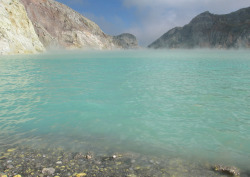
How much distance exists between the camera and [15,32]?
166ft

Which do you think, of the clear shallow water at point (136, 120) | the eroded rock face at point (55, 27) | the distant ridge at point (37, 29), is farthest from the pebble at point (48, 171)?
the eroded rock face at point (55, 27)

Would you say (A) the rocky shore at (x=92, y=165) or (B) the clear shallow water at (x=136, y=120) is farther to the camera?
(B) the clear shallow water at (x=136, y=120)

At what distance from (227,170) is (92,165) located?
10.4 ft

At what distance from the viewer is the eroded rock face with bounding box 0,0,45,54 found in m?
45.2

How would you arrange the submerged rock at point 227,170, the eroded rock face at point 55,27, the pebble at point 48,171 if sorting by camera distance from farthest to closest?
the eroded rock face at point 55,27 < the submerged rock at point 227,170 < the pebble at point 48,171

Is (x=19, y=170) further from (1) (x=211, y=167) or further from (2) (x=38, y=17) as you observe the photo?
(2) (x=38, y=17)

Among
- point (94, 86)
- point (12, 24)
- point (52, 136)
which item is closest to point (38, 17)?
point (12, 24)

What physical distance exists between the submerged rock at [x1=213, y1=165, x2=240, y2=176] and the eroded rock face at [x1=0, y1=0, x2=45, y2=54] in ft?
157

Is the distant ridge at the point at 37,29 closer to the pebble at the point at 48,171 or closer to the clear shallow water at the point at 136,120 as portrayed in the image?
the clear shallow water at the point at 136,120

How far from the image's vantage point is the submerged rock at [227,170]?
194 inches

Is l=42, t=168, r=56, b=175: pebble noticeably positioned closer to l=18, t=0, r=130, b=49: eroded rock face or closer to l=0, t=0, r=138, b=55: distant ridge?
l=0, t=0, r=138, b=55: distant ridge

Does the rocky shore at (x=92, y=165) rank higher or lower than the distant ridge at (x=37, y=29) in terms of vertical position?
lower

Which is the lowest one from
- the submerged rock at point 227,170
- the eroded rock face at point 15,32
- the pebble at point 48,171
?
the submerged rock at point 227,170

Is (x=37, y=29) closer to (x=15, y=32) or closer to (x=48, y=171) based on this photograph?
(x=15, y=32)
